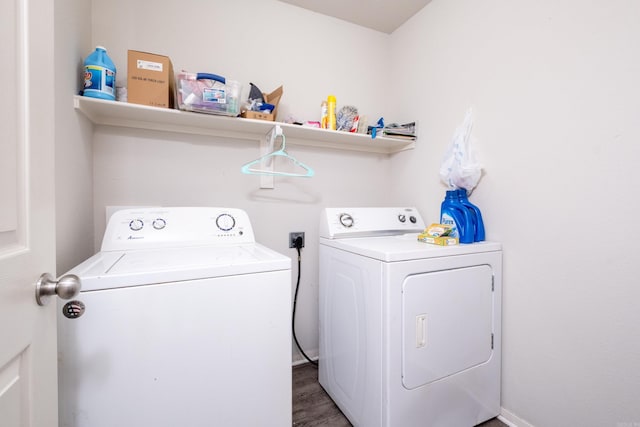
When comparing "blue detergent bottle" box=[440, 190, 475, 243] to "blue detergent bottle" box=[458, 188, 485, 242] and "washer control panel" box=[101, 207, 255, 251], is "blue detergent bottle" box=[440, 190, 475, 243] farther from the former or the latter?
"washer control panel" box=[101, 207, 255, 251]

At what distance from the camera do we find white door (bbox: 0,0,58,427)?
1.60 ft

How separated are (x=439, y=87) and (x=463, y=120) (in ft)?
1.11

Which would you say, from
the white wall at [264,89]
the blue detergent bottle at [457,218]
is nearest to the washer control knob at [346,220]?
the white wall at [264,89]

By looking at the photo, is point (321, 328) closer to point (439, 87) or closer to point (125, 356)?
point (125, 356)

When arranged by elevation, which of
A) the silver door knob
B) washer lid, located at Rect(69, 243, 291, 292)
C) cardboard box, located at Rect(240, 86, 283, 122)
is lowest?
washer lid, located at Rect(69, 243, 291, 292)

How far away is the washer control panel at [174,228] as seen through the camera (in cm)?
123

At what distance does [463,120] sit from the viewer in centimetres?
161

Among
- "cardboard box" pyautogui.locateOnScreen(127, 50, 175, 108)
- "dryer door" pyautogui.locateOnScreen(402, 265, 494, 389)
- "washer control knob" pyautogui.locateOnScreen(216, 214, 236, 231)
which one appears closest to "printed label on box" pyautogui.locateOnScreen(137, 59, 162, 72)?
"cardboard box" pyautogui.locateOnScreen(127, 50, 175, 108)

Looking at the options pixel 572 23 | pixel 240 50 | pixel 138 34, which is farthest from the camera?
pixel 240 50

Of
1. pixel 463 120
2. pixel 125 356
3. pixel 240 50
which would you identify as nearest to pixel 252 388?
pixel 125 356

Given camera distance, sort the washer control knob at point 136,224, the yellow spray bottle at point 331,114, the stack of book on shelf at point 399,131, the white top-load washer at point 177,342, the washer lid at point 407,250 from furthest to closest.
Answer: the stack of book on shelf at point 399,131, the yellow spray bottle at point 331,114, the washer control knob at point 136,224, the washer lid at point 407,250, the white top-load washer at point 177,342

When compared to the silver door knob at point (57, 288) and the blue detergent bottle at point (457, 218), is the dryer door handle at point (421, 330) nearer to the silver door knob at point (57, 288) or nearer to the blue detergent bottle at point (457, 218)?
the blue detergent bottle at point (457, 218)

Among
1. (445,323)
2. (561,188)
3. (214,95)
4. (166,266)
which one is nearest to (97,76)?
(214,95)

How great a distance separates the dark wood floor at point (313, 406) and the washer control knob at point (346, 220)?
1.06 m
